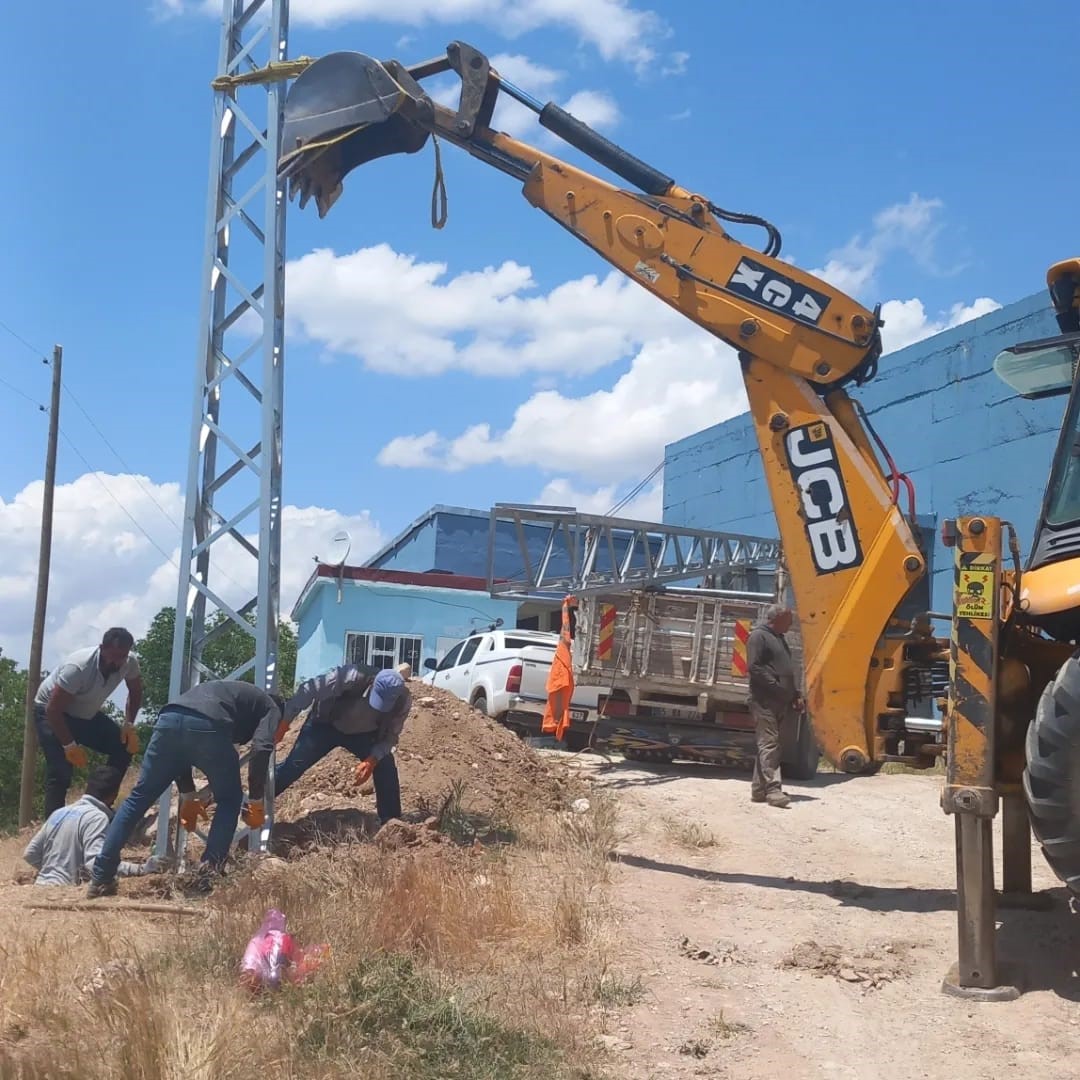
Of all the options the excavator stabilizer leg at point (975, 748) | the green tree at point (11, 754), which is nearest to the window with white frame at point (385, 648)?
the green tree at point (11, 754)

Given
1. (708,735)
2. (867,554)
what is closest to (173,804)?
(867,554)

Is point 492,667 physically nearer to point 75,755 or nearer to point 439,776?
point 439,776

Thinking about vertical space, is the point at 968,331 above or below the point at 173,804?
above

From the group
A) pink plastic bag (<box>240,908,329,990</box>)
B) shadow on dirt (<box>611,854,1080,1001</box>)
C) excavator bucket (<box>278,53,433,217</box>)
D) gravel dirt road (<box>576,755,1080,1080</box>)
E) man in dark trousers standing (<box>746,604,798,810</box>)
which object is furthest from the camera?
man in dark trousers standing (<box>746,604,798,810</box>)

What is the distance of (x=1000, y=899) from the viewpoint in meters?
6.77

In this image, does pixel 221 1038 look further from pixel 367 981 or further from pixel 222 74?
pixel 222 74

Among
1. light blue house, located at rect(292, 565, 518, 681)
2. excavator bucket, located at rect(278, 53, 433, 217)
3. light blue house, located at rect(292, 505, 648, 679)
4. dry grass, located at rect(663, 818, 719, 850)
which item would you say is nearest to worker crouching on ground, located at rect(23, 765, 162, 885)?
dry grass, located at rect(663, 818, 719, 850)

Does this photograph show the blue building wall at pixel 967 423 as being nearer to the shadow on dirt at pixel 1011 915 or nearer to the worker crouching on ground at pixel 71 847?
the shadow on dirt at pixel 1011 915

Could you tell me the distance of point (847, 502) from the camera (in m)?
7.40

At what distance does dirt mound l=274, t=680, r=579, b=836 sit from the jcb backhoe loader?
3660 millimetres

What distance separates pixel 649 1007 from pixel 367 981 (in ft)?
4.29

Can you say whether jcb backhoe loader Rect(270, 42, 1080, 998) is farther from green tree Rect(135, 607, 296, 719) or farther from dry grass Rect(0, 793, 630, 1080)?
green tree Rect(135, 607, 296, 719)

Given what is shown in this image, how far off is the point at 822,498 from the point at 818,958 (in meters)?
2.72

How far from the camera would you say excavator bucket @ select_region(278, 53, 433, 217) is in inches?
329
